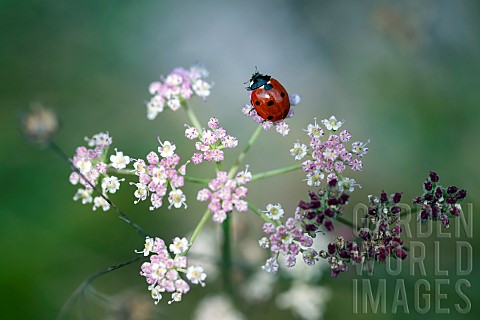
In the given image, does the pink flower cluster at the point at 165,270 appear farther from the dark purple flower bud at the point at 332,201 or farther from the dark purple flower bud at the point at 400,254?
the dark purple flower bud at the point at 400,254

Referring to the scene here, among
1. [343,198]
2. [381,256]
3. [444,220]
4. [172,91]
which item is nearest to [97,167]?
[172,91]

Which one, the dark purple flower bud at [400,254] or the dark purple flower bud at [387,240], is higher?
the dark purple flower bud at [387,240]

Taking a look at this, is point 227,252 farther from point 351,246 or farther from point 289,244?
point 351,246

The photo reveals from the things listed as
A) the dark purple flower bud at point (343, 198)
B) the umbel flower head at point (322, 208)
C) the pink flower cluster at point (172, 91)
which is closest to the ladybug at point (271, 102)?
the pink flower cluster at point (172, 91)

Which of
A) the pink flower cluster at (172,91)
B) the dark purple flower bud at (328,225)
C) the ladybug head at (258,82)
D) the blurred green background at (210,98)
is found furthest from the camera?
the blurred green background at (210,98)

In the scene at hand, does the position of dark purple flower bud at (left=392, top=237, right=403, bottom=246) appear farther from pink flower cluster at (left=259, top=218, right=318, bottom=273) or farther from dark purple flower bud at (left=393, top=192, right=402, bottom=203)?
pink flower cluster at (left=259, top=218, right=318, bottom=273)

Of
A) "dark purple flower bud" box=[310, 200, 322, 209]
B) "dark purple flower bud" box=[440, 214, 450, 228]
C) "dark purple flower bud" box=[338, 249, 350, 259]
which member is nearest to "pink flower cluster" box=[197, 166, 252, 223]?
"dark purple flower bud" box=[310, 200, 322, 209]
